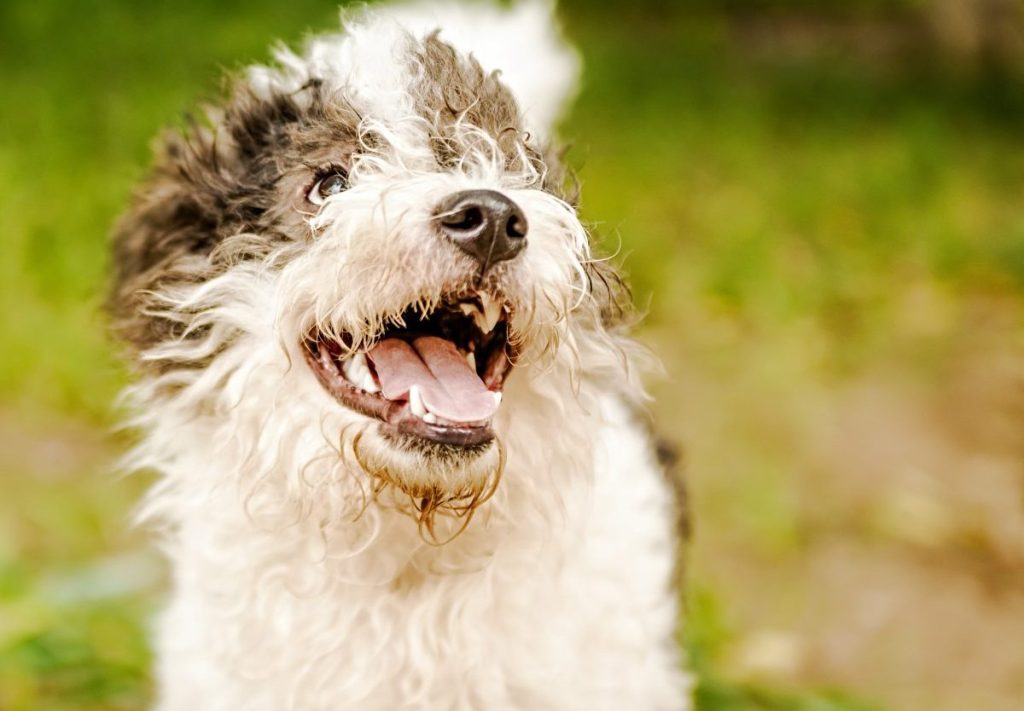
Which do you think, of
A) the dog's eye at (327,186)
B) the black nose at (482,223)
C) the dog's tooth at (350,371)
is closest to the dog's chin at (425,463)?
the dog's tooth at (350,371)

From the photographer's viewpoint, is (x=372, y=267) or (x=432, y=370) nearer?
(x=372, y=267)

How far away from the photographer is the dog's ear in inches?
99.0

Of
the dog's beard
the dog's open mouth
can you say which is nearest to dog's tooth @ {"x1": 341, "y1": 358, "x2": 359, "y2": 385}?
the dog's open mouth

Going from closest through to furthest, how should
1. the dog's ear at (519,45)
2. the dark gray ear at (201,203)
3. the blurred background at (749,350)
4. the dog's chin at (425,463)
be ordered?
the dog's chin at (425,463)
the dark gray ear at (201,203)
the dog's ear at (519,45)
the blurred background at (749,350)

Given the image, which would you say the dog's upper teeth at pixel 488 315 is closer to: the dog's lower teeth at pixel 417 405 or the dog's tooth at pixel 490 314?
the dog's tooth at pixel 490 314

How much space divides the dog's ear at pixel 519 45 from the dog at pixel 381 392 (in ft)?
0.26

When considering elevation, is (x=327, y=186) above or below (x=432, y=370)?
above

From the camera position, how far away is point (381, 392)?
77.6 inches

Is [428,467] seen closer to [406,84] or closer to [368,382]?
[368,382]

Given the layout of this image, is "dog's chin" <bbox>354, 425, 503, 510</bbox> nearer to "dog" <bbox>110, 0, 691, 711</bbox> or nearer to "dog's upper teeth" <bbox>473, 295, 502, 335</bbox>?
"dog" <bbox>110, 0, 691, 711</bbox>

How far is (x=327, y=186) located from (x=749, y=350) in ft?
11.1

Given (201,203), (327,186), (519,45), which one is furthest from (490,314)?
(519,45)

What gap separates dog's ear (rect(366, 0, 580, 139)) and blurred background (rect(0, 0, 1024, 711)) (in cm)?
25

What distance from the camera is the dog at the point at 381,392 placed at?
6.29ft
